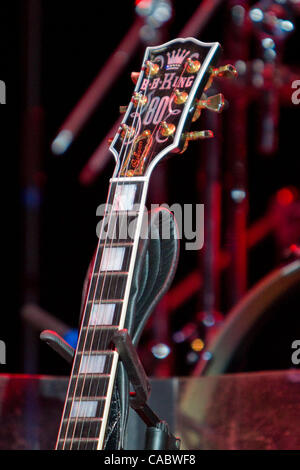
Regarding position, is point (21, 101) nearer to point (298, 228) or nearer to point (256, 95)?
point (256, 95)

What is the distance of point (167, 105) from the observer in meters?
1.23

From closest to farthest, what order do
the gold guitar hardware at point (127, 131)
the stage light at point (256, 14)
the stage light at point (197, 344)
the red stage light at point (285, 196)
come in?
1. the gold guitar hardware at point (127, 131)
2. the stage light at point (256, 14)
3. the stage light at point (197, 344)
4. the red stage light at point (285, 196)

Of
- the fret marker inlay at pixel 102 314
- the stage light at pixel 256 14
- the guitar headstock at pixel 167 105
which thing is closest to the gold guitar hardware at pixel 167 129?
the guitar headstock at pixel 167 105

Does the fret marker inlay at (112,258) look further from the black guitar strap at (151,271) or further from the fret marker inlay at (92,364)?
the fret marker inlay at (92,364)

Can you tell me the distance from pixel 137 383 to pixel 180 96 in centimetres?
53

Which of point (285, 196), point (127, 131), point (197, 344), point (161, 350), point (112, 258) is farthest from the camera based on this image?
point (285, 196)

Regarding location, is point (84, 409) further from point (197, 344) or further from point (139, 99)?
point (197, 344)

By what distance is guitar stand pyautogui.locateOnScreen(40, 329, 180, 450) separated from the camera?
102 cm

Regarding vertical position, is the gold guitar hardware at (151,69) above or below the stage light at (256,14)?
below

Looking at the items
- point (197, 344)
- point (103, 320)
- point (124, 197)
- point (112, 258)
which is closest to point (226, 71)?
point (124, 197)

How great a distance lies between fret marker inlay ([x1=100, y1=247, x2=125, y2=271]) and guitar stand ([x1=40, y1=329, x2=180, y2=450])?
0.15 m

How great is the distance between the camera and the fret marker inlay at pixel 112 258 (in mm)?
1145

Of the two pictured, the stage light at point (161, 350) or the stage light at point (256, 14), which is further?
the stage light at point (161, 350)

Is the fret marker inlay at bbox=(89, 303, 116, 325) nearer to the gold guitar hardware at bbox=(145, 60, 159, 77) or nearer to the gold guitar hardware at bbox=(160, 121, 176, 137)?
the gold guitar hardware at bbox=(160, 121, 176, 137)
